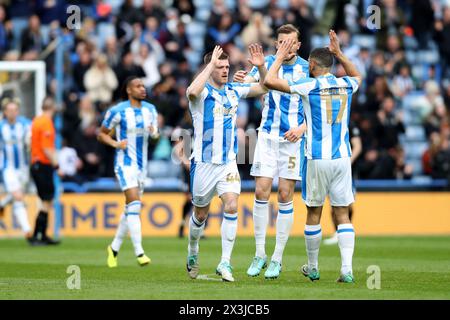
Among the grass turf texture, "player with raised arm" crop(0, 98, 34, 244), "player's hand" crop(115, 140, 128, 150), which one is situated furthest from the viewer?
"player with raised arm" crop(0, 98, 34, 244)

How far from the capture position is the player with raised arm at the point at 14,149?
20.0 m

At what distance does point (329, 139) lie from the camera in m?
11.3

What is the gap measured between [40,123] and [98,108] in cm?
452

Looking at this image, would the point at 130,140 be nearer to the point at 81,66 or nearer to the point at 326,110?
the point at 326,110

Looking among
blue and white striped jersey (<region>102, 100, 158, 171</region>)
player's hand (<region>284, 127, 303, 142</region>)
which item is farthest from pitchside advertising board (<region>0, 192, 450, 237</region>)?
player's hand (<region>284, 127, 303, 142</region>)

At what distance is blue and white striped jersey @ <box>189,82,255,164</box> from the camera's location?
38.4ft

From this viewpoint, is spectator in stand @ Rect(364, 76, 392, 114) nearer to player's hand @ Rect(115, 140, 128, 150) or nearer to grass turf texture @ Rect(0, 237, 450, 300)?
grass turf texture @ Rect(0, 237, 450, 300)

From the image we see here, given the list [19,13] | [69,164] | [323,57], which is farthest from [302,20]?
[323,57]

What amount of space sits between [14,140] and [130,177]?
6154mm

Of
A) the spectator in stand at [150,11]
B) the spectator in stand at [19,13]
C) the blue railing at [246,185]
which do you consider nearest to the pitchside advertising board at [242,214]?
the blue railing at [246,185]

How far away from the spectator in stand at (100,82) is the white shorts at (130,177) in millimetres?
8864

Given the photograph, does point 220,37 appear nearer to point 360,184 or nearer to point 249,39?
point 249,39

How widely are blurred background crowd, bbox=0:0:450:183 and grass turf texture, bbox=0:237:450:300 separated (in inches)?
128
